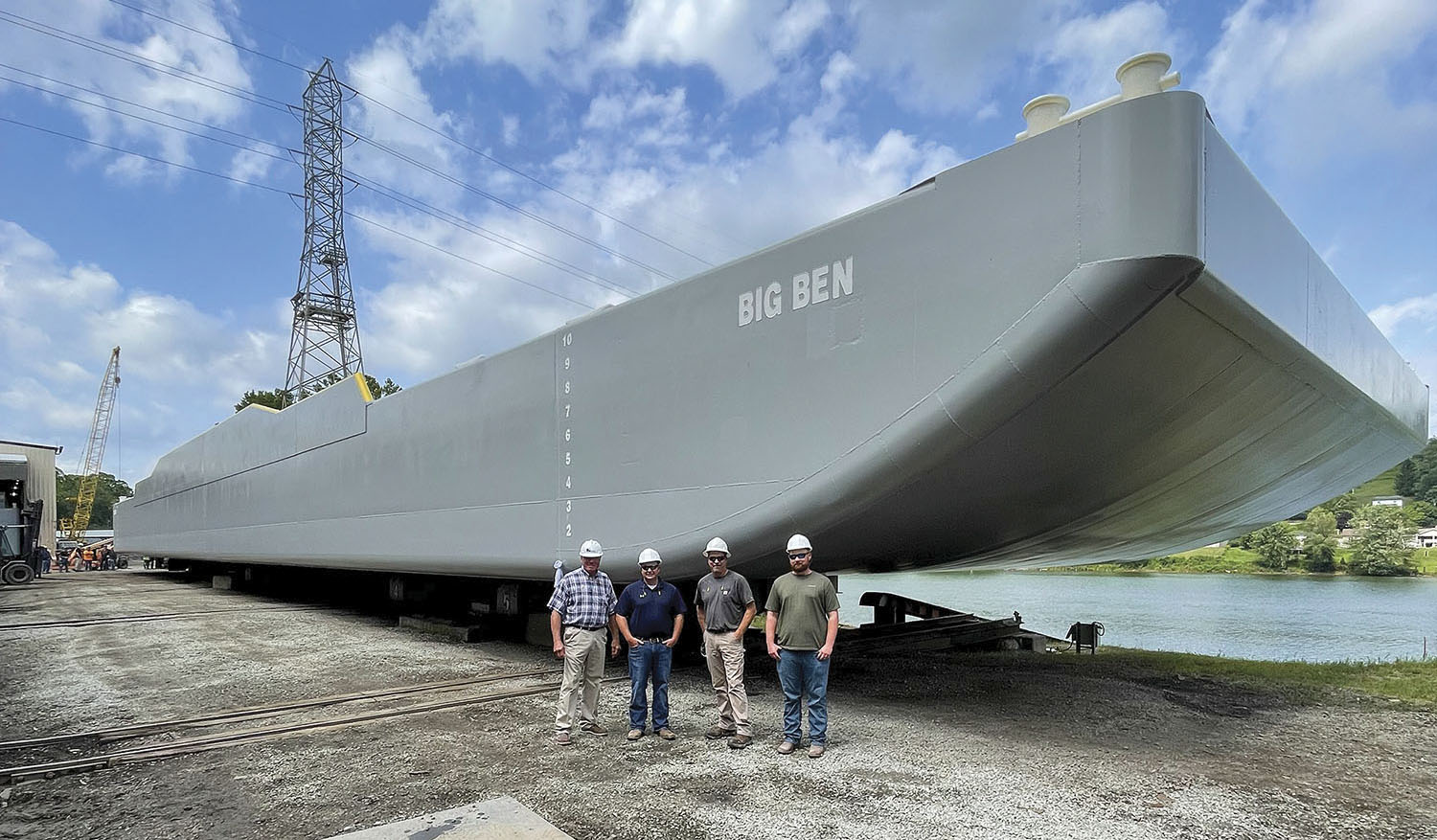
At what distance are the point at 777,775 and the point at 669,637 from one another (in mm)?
1241

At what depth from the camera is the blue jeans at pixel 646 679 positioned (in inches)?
204

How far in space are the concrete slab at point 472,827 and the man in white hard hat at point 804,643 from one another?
1.68 meters

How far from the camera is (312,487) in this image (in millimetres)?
12281

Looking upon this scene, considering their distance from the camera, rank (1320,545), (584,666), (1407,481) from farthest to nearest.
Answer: (1407,481) < (1320,545) < (584,666)

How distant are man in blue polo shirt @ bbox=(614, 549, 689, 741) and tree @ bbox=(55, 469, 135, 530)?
108 m

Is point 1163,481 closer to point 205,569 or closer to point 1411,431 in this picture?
point 1411,431

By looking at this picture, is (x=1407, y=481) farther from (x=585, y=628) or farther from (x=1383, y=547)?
(x=585, y=628)

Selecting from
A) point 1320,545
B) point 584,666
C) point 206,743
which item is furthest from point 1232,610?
point 206,743

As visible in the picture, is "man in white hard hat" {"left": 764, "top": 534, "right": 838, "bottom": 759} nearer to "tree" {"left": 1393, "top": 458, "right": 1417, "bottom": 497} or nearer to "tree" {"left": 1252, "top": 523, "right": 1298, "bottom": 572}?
"tree" {"left": 1252, "top": 523, "right": 1298, "bottom": 572}

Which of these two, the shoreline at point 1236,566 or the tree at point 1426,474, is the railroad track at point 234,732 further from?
the tree at point 1426,474

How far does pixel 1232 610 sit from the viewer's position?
18812 millimetres

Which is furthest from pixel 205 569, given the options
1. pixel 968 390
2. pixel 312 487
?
pixel 968 390

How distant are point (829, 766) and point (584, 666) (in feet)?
5.73

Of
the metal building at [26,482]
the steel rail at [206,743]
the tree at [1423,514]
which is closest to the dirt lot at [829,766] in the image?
the steel rail at [206,743]
